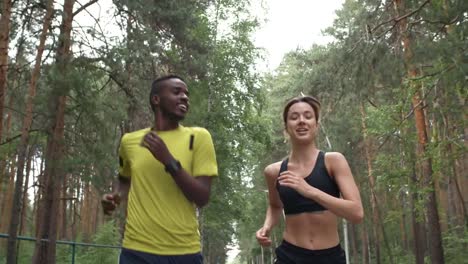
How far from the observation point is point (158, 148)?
2463mm

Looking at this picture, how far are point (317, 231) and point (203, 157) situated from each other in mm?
806

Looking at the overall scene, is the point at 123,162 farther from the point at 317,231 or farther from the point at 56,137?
the point at 56,137

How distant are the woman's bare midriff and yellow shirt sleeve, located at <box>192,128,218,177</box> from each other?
2.13ft

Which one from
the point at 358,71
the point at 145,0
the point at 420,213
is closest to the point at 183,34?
the point at 145,0

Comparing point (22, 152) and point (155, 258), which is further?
point (22, 152)

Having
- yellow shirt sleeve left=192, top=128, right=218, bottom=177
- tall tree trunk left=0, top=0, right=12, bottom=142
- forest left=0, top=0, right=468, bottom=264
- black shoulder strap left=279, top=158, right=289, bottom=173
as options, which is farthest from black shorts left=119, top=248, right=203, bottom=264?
tall tree trunk left=0, top=0, right=12, bottom=142

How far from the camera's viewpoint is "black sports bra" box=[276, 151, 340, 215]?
2967 millimetres

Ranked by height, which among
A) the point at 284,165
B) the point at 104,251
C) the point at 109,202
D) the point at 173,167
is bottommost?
the point at 104,251

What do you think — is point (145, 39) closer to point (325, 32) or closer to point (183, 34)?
point (183, 34)

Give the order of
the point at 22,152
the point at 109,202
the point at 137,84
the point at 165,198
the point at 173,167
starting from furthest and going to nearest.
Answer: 1. the point at 137,84
2. the point at 22,152
3. the point at 109,202
4. the point at 165,198
5. the point at 173,167

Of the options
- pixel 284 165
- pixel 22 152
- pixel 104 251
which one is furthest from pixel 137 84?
pixel 284 165

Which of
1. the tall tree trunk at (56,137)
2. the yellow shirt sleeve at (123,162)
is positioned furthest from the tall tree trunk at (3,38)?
the yellow shirt sleeve at (123,162)

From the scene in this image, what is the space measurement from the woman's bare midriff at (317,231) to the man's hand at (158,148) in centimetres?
95

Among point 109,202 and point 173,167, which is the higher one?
point 173,167
